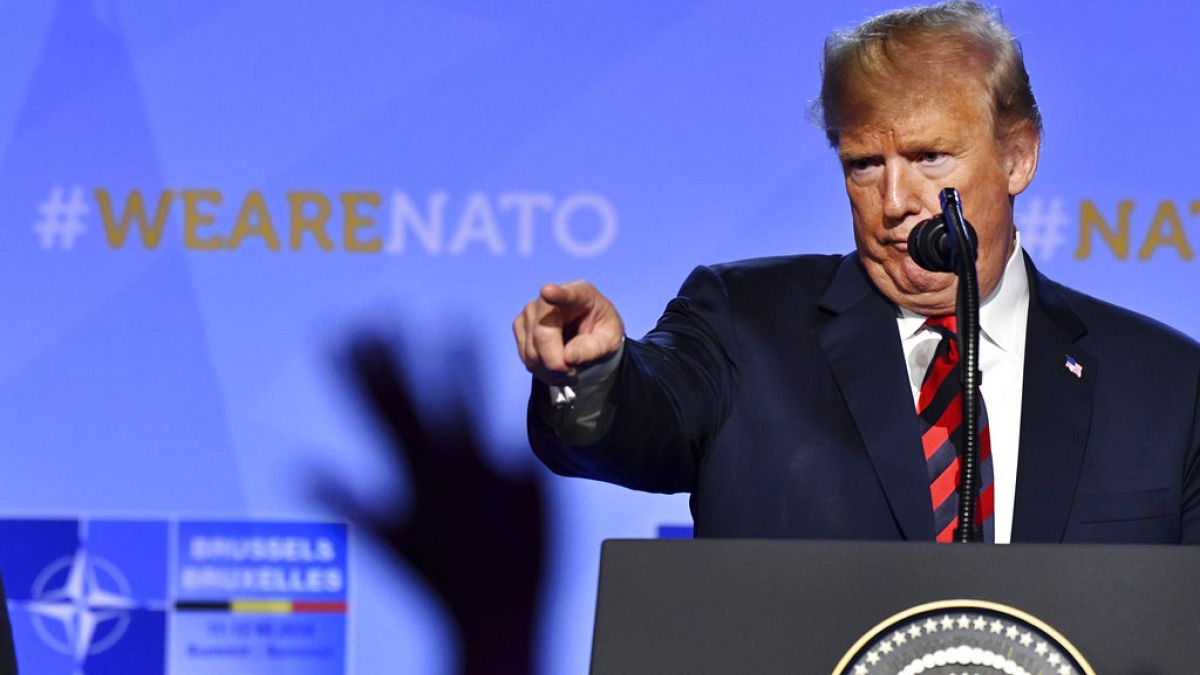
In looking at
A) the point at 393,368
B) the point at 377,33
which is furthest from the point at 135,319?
the point at 377,33

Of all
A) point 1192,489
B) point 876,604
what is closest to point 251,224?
point 1192,489

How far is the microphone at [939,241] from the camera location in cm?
123

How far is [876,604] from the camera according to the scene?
1.01 meters

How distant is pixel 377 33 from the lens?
279cm

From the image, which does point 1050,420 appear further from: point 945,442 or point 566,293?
point 566,293

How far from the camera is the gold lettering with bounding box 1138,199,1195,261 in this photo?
2715 millimetres

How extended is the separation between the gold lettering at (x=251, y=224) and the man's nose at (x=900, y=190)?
4.47 ft

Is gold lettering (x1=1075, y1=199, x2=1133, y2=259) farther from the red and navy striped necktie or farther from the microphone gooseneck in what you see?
the microphone gooseneck

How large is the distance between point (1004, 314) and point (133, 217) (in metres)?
1.63

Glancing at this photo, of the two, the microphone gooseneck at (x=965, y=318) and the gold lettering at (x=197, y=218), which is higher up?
the gold lettering at (x=197, y=218)

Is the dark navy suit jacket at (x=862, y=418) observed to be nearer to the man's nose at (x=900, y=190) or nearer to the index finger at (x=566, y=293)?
the man's nose at (x=900, y=190)

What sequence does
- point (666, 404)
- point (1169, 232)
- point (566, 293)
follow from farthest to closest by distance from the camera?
point (1169, 232) < point (666, 404) < point (566, 293)

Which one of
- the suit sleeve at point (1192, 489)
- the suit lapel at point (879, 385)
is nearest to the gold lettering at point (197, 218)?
the suit lapel at point (879, 385)

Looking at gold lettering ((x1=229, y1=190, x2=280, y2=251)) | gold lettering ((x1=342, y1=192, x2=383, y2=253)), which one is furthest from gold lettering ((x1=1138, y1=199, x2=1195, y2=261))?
gold lettering ((x1=229, y1=190, x2=280, y2=251))
